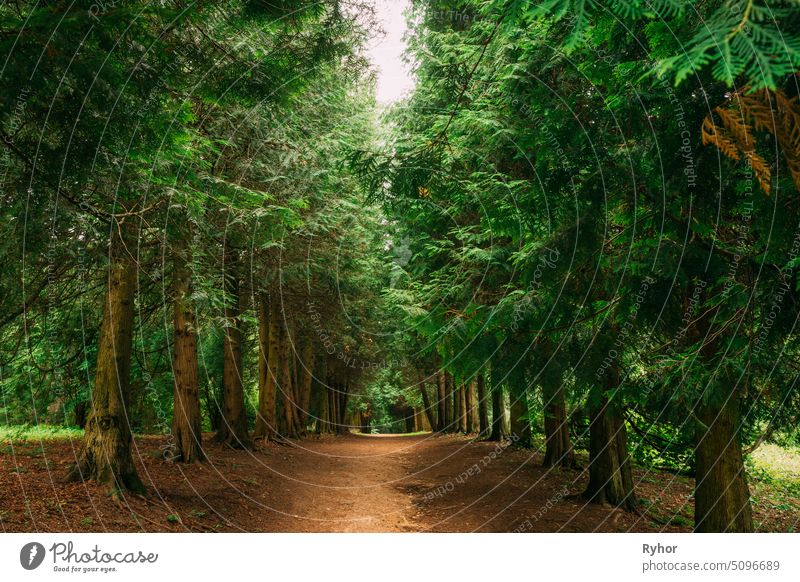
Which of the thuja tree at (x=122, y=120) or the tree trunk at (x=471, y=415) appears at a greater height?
the thuja tree at (x=122, y=120)

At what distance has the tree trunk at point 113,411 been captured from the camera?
7168 millimetres

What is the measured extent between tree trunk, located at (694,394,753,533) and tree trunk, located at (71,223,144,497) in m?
7.95

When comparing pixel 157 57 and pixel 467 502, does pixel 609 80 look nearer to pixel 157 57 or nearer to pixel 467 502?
pixel 157 57

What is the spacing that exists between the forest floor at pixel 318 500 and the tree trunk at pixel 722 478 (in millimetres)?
1881

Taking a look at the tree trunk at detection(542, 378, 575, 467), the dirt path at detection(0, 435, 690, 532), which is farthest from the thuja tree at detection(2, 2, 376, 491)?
the tree trunk at detection(542, 378, 575, 467)

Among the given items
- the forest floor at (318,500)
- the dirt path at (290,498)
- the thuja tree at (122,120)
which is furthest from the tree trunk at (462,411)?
the thuja tree at (122,120)

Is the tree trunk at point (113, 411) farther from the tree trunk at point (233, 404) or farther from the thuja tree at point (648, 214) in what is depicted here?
the tree trunk at point (233, 404)

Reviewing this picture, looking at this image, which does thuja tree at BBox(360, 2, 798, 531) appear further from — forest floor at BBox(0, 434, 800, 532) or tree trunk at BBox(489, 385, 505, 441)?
tree trunk at BBox(489, 385, 505, 441)

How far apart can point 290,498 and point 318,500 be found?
624mm

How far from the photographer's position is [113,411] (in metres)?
7.41

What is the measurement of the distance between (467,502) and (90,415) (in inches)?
285

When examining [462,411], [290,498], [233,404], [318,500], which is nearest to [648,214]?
[318,500]

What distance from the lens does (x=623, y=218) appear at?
18.7 feet
